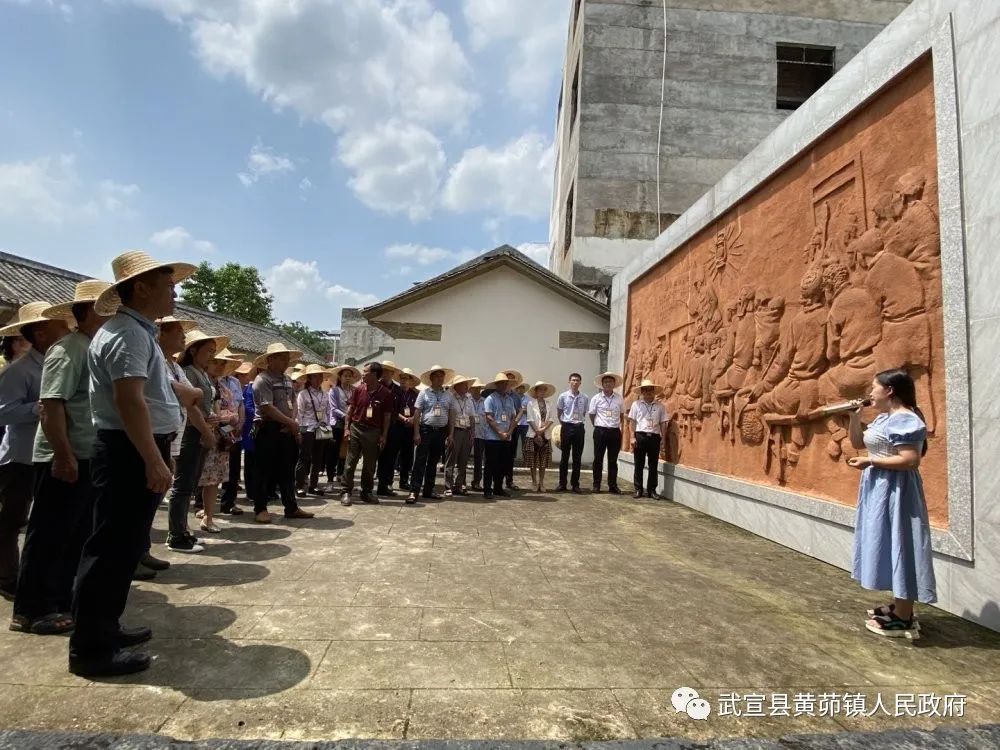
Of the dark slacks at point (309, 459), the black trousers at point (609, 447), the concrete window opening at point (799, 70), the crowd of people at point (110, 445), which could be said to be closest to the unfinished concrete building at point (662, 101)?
the concrete window opening at point (799, 70)

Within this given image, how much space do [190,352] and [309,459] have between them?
3.05 m

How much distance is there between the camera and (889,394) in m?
3.18

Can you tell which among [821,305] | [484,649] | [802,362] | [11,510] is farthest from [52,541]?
[821,305]

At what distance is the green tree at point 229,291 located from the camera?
36188 millimetres

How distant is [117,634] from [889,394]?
4.07 metres

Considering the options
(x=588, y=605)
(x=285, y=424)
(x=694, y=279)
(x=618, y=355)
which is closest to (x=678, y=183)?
(x=618, y=355)

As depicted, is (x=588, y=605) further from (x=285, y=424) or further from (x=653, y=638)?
(x=285, y=424)

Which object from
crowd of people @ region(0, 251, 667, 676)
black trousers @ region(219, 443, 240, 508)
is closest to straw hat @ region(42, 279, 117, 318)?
crowd of people @ region(0, 251, 667, 676)

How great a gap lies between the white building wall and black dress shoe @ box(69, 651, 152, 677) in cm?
1013

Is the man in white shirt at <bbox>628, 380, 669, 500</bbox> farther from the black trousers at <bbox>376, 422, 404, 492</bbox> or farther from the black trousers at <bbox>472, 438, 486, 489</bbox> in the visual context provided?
the black trousers at <bbox>376, 422, 404, 492</bbox>

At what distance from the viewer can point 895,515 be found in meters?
3.07

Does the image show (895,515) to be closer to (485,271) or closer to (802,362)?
(802,362)

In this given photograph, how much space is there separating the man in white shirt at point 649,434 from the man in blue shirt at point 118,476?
6530 mm

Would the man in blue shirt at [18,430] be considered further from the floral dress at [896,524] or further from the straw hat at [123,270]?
the floral dress at [896,524]
